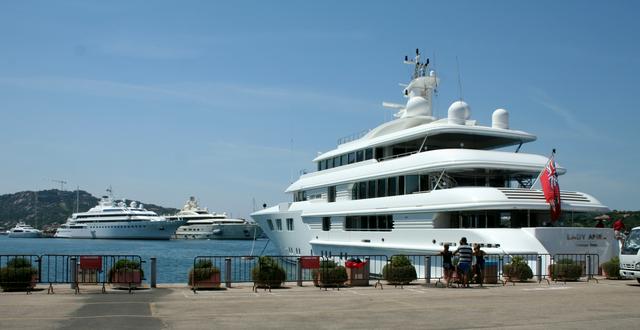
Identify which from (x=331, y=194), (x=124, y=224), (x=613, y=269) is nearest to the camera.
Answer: (x=613, y=269)

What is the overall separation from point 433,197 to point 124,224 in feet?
372

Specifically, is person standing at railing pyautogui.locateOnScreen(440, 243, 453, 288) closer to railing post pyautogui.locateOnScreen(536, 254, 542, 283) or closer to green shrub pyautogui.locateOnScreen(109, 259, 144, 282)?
railing post pyautogui.locateOnScreen(536, 254, 542, 283)

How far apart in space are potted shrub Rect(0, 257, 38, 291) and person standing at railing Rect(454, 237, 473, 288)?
11.9 meters

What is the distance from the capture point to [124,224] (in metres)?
130

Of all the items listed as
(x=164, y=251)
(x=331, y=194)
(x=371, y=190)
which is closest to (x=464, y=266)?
(x=371, y=190)

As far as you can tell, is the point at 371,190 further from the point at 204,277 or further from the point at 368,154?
the point at 204,277

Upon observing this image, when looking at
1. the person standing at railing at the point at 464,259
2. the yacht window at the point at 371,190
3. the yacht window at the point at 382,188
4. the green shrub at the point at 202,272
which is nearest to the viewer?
the green shrub at the point at 202,272

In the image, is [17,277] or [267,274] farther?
[267,274]

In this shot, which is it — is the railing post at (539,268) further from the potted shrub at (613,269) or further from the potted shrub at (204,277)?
the potted shrub at (204,277)

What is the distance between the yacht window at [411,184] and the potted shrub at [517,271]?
24.6 feet

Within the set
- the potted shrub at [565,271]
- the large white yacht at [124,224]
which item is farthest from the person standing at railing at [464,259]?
the large white yacht at [124,224]

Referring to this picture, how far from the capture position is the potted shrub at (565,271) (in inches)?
850

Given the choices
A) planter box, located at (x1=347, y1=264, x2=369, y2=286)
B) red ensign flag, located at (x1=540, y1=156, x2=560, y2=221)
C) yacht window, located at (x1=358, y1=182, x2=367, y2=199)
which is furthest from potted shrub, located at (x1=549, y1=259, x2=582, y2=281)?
yacht window, located at (x1=358, y1=182, x2=367, y2=199)

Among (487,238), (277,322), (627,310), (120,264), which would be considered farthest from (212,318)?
(487,238)
